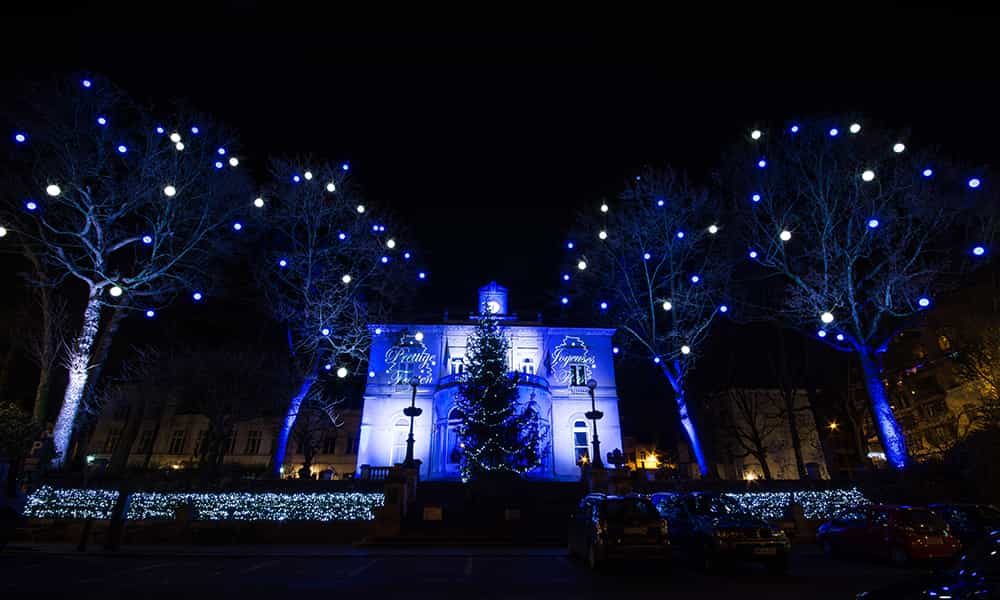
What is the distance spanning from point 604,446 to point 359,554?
2121 centimetres

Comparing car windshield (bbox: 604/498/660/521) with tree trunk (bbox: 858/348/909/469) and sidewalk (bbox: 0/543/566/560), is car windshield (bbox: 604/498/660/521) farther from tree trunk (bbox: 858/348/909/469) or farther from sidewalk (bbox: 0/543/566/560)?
tree trunk (bbox: 858/348/909/469)

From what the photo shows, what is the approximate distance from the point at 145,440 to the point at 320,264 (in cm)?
3939

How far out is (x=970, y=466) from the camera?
16.0m

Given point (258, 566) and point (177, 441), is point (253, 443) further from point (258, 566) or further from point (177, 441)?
point (258, 566)

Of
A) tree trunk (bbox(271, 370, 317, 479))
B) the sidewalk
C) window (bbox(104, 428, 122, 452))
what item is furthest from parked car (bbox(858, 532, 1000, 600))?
window (bbox(104, 428, 122, 452))

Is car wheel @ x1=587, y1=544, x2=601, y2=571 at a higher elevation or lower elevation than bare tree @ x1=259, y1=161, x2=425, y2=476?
lower

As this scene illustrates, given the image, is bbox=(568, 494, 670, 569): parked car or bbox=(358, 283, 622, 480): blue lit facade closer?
bbox=(568, 494, 670, 569): parked car

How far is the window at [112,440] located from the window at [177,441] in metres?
4.53

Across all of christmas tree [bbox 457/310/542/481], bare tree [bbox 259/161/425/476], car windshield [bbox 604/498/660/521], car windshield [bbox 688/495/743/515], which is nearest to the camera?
car windshield [bbox 604/498/660/521]

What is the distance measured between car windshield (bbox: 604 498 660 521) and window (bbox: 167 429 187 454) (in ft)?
166

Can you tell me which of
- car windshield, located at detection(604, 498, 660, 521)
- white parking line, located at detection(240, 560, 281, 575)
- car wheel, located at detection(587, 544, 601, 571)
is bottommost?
white parking line, located at detection(240, 560, 281, 575)

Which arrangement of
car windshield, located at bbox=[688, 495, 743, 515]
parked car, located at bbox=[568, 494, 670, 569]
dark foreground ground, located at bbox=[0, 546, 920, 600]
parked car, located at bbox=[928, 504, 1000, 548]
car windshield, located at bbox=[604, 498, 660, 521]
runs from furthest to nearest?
parked car, located at bbox=[928, 504, 1000, 548]
car windshield, located at bbox=[688, 495, 743, 515]
car windshield, located at bbox=[604, 498, 660, 521]
parked car, located at bbox=[568, 494, 670, 569]
dark foreground ground, located at bbox=[0, 546, 920, 600]

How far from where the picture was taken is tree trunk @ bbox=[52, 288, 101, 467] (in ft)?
56.0

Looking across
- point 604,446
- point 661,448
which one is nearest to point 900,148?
point 604,446
